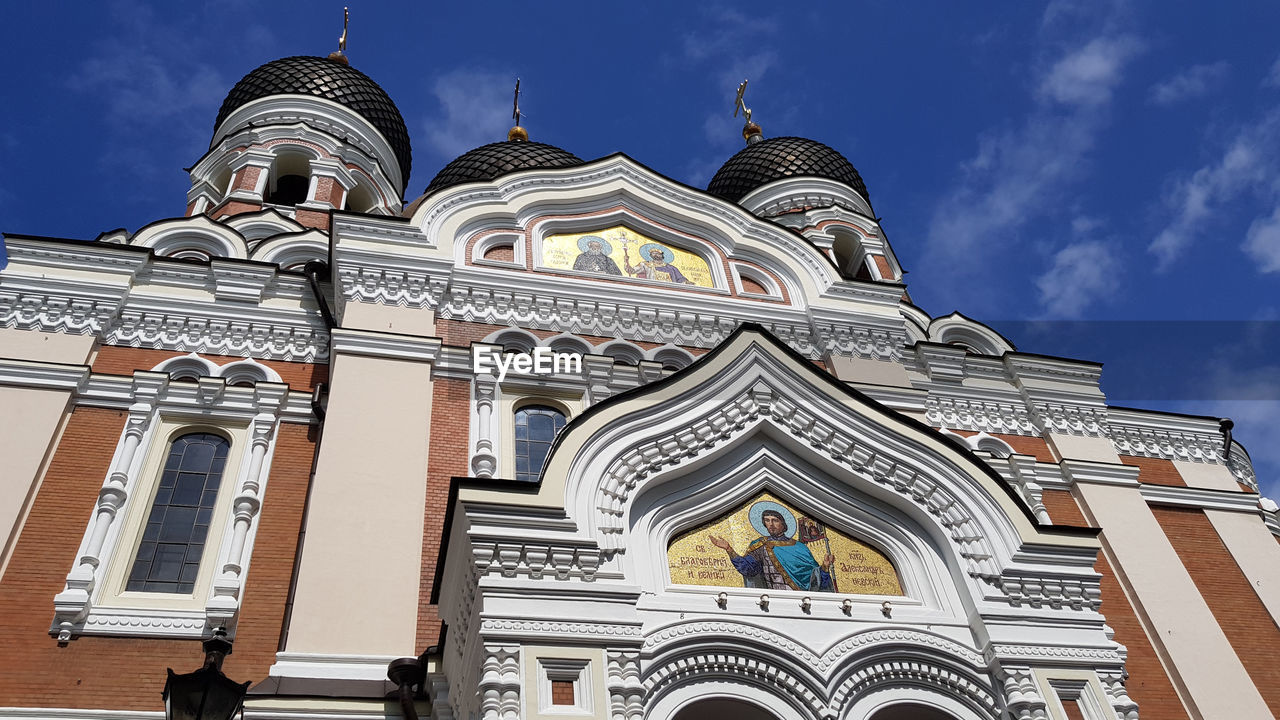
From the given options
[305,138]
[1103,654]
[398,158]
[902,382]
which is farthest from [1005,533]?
[398,158]

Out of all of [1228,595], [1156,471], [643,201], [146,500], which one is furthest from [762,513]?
[1156,471]

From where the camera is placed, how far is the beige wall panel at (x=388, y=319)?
10453 millimetres

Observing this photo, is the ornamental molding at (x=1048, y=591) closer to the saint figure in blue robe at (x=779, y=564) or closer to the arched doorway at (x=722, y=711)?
the saint figure in blue robe at (x=779, y=564)

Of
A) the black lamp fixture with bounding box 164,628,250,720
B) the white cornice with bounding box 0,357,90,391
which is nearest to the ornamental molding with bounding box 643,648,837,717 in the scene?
the black lamp fixture with bounding box 164,628,250,720

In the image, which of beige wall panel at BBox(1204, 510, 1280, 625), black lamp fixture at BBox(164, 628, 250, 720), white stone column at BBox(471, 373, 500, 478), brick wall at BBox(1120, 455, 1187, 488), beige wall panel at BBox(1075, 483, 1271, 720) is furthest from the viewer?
brick wall at BBox(1120, 455, 1187, 488)

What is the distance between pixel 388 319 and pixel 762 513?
4555 millimetres

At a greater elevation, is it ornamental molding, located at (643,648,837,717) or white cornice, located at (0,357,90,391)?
white cornice, located at (0,357,90,391)

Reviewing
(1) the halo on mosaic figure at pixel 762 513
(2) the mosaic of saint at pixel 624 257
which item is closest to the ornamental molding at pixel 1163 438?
(2) the mosaic of saint at pixel 624 257

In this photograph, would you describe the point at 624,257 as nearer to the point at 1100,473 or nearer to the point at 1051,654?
the point at 1100,473

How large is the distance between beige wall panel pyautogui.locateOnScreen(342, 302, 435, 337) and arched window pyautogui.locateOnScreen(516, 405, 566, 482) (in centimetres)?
A: 128

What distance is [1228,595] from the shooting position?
11.8 meters

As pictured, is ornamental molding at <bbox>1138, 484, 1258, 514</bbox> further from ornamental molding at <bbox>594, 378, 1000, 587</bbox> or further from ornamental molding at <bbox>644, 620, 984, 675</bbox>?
ornamental molding at <bbox>644, 620, 984, 675</bbox>

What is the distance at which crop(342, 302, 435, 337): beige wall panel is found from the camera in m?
10.5

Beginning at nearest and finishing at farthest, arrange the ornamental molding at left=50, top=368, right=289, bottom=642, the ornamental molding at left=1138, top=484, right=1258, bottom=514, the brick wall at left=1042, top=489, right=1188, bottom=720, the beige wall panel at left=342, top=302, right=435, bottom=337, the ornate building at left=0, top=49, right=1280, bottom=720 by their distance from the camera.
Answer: the ornate building at left=0, top=49, right=1280, bottom=720, the ornamental molding at left=50, top=368, right=289, bottom=642, the brick wall at left=1042, top=489, right=1188, bottom=720, the beige wall panel at left=342, top=302, right=435, bottom=337, the ornamental molding at left=1138, top=484, right=1258, bottom=514
